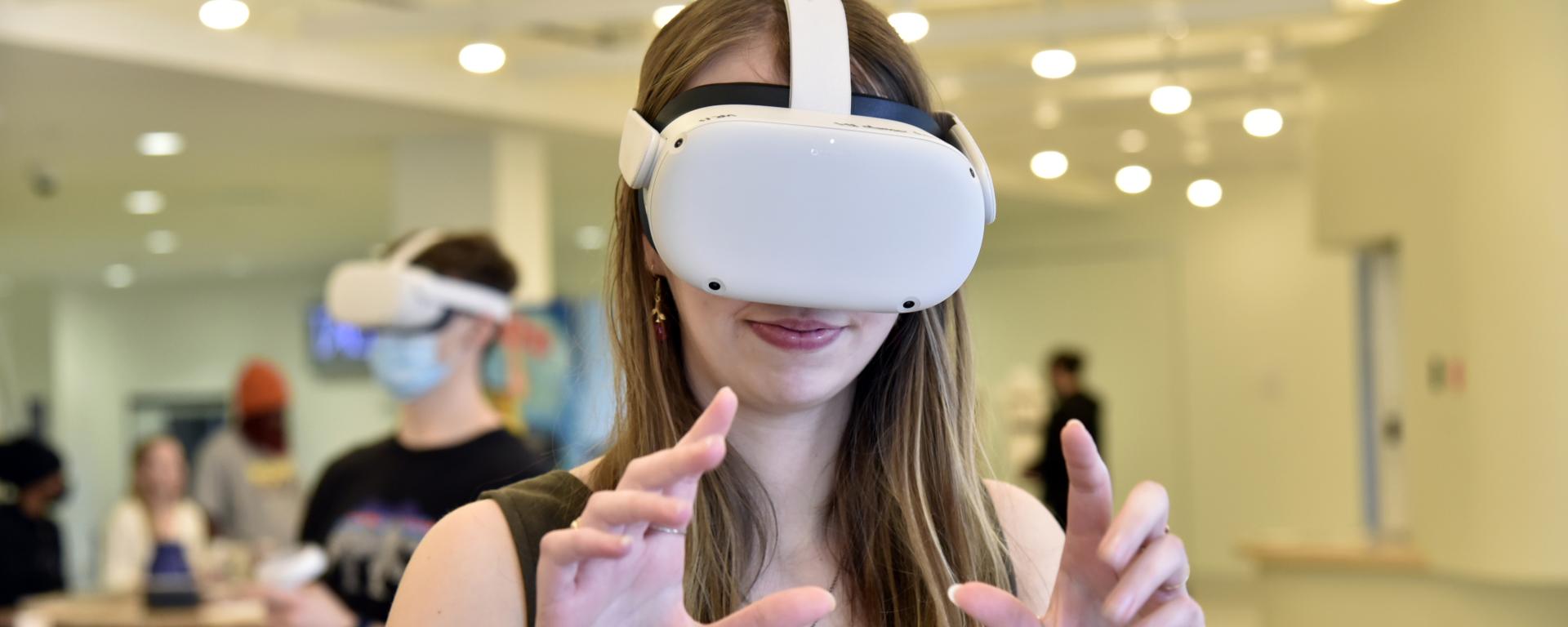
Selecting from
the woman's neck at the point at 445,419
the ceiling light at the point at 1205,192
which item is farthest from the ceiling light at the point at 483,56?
the ceiling light at the point at 1205,192

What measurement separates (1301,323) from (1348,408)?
632 millimetres

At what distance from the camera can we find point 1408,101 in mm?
5438

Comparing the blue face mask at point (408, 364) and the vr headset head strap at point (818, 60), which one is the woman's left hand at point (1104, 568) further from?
the blue face mask at point (408, 364)

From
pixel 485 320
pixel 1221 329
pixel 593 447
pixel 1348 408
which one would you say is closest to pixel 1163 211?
pixel 1221 329

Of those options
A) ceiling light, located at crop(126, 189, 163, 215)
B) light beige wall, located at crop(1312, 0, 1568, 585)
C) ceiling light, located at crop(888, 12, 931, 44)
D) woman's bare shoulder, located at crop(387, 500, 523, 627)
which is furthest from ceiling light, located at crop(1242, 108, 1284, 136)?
woman's bare shoulder, located at crop(387, 500, 523, 627)

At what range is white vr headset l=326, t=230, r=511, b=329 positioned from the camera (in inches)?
115

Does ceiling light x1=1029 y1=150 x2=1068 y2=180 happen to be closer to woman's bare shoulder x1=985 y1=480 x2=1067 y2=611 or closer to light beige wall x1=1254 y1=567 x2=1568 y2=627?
light beige wall x1=1254 y1=567 x2=1568 y2=627

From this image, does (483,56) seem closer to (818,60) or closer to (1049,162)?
(1049,162)

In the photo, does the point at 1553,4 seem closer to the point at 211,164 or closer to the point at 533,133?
the point at 533,133

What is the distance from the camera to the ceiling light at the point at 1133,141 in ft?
28.6

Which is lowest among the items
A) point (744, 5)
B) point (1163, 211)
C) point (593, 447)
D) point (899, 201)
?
point (593, 447)

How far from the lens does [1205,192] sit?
10016mm

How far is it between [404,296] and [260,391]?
3292mm

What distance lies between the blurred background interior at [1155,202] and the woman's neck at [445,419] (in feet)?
3.02
